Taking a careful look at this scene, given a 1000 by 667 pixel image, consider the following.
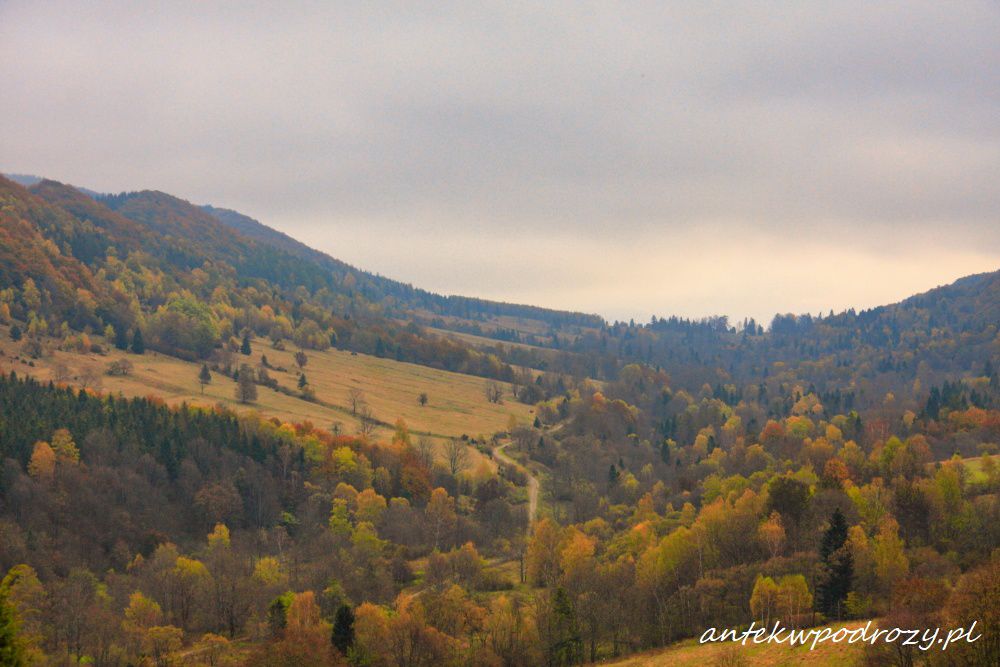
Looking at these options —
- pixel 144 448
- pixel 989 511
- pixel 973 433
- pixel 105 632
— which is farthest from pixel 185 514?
pixel 973 433

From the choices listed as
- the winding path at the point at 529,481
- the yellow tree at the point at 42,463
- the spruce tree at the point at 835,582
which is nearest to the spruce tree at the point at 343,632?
the spruce tree at the point at 835,582

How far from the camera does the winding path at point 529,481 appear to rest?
486 feet

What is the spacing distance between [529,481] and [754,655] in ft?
363

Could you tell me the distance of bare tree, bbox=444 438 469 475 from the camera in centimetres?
16838

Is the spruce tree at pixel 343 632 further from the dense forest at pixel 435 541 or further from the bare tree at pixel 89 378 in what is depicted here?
the bare tree at pixel 89 378

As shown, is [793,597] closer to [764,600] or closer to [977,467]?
[764,600]

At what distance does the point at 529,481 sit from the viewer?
170375 millimetres

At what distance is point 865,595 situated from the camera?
7419 centimetres

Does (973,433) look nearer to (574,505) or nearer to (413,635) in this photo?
(574,505)

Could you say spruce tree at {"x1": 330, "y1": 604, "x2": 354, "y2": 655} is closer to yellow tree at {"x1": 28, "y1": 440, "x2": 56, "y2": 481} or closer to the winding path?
the winding path

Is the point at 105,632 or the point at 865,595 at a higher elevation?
the point at 865,595

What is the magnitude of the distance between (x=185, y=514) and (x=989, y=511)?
351 ft

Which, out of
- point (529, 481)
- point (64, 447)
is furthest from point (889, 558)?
point (64, 447)

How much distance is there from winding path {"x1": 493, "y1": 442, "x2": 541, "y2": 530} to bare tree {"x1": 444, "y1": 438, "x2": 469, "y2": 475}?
24.5 feet
